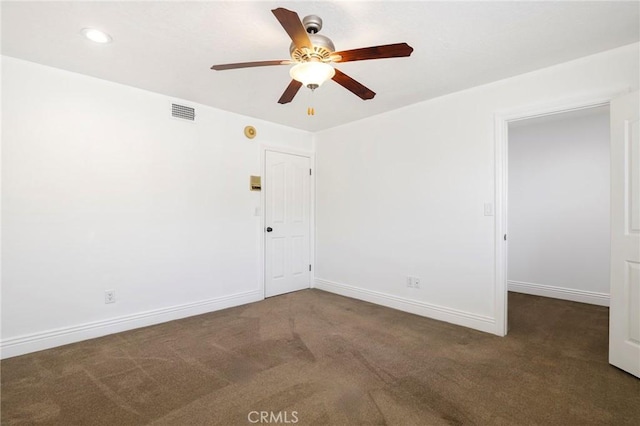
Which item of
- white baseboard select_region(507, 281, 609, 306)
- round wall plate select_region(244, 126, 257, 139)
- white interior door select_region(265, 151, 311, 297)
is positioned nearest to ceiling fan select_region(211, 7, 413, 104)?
round wall plate select_region(244, 126, 257, 139)

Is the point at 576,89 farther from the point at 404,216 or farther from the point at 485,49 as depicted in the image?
the point at 404,216

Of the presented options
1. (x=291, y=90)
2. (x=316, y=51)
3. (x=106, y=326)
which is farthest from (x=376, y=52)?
(x=106, y=326)

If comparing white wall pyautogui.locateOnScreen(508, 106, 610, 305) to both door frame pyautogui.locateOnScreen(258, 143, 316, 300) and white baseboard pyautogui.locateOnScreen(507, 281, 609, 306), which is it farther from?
door frame pyautogui.locateOnScreen(258, 143, 316, 300)

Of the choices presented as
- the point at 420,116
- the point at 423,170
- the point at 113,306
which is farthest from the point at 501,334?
the point at 113,306

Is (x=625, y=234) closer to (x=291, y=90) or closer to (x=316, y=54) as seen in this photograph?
(x=316, y=54)

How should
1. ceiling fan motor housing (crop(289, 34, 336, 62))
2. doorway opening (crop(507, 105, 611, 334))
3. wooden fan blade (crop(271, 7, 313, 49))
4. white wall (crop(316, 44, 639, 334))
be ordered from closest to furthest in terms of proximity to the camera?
wooden fan blade (crop(271, 7, 313, 49))
ceiling fan motor housing (crop(289, 34, 336, 62))
white wall (crop(316, 44, 639, 334))
doorway opening (crop(507, 105, 611, 334))

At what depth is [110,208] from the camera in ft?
9.75

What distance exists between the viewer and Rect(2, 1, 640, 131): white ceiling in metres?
1.89

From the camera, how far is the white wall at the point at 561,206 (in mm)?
3934

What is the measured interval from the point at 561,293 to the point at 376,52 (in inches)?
174

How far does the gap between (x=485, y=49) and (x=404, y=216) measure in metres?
1.91

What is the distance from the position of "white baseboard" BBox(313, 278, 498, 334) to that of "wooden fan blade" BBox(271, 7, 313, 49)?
295 cm

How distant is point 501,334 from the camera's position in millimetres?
2889

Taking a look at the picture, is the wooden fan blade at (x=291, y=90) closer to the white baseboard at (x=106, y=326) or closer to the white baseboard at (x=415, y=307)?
the white baseboard at (x=106, y=326)
